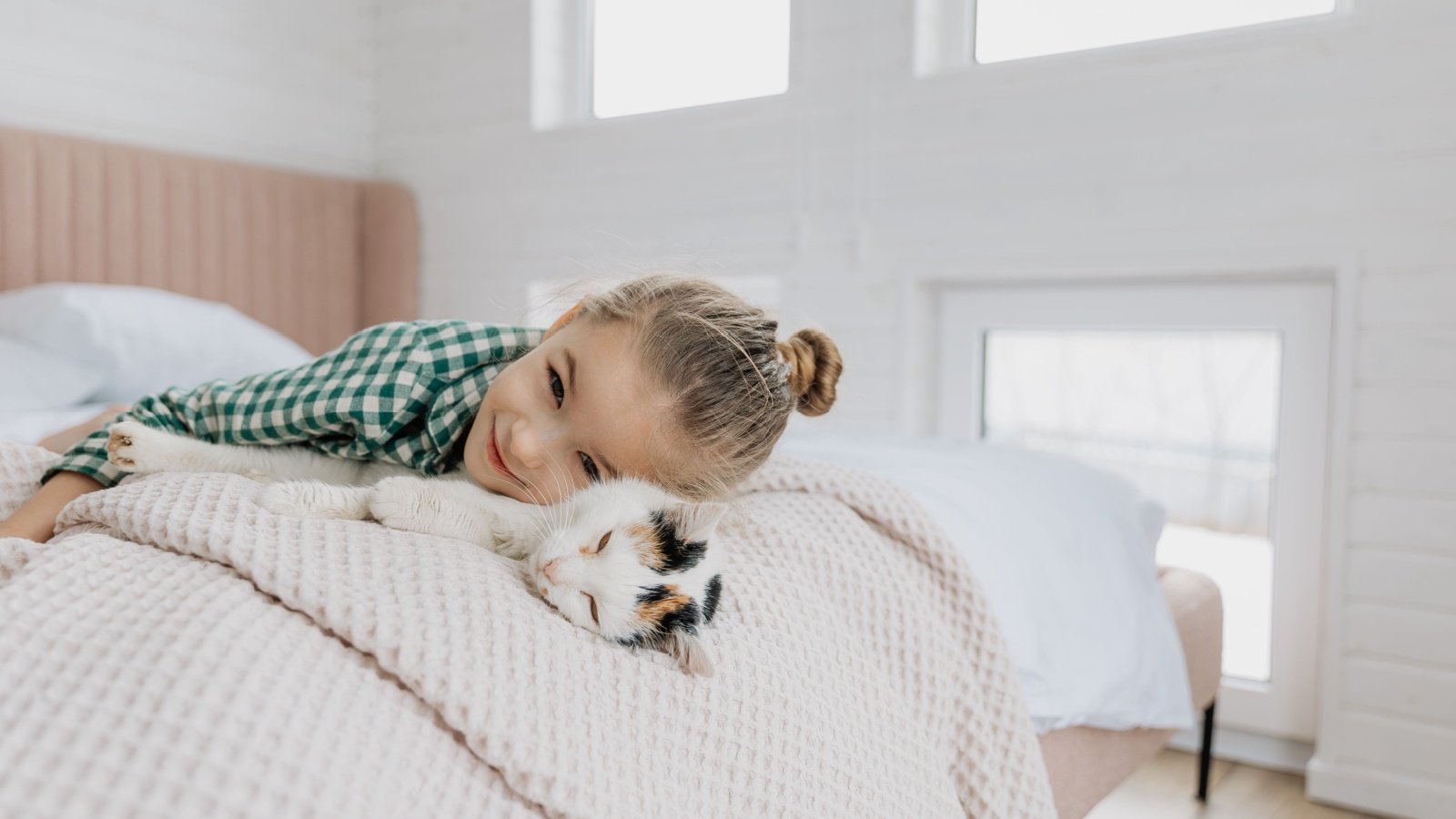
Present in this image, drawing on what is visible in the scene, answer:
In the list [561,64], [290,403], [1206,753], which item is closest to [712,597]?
[290,403]

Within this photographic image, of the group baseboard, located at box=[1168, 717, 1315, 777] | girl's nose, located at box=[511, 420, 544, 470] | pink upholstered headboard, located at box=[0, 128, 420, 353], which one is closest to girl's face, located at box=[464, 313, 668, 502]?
girl's nose, located at box=[511, 420, 544, 470]

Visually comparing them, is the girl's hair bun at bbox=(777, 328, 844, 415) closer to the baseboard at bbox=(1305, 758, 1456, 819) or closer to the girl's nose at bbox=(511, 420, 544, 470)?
the girl's nose at bbox=(511, 420, 544, 470)

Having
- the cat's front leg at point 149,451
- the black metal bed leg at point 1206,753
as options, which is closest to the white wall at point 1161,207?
the black metal bed leg at point 1206,753

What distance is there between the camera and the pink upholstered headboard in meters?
2.53

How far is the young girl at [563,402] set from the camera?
2.88ft

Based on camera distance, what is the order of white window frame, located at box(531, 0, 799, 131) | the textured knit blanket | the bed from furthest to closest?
1. white window frame, located at box(531, 0, 799, 131)
2. the bed
3. the textured knit blanket

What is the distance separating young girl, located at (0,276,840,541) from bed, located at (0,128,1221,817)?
1.11 meters

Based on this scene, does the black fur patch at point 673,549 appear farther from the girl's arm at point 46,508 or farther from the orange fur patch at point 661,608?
the girl's arm at point 46,508

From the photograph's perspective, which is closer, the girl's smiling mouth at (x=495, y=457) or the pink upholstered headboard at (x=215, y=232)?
the girl's smiling mouth at (x=495, y=457)

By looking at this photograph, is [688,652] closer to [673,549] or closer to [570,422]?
[673,549]

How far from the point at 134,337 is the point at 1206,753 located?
2.27 meters

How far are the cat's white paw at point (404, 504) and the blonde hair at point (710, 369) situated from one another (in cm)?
22

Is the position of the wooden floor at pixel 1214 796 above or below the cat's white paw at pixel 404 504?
below

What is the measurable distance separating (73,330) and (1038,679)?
1.97 metres
